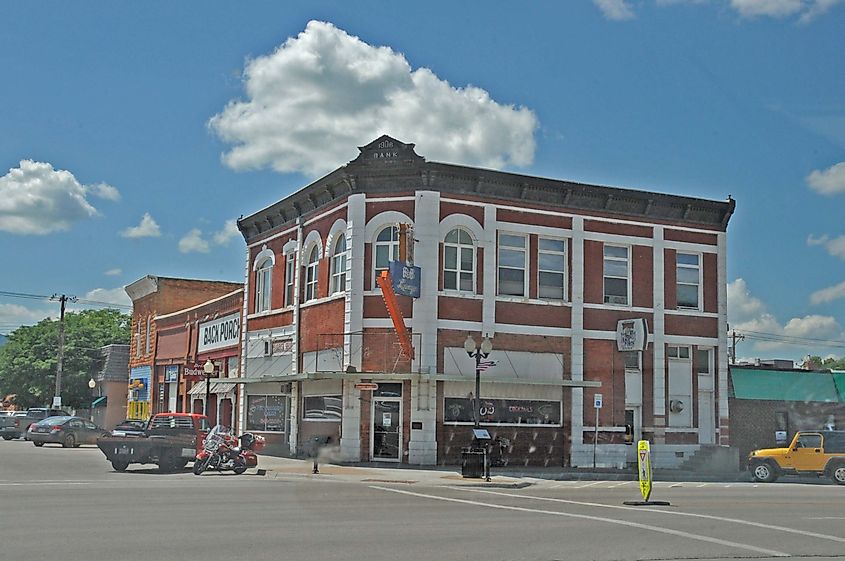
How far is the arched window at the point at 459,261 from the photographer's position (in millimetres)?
32188

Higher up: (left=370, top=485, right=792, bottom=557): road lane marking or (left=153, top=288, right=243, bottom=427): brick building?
(left=153, top=288, right=243, bottom=427): brick building

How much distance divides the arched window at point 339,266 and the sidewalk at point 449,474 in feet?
19.9

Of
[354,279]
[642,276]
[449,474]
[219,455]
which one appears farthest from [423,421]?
[642,276]

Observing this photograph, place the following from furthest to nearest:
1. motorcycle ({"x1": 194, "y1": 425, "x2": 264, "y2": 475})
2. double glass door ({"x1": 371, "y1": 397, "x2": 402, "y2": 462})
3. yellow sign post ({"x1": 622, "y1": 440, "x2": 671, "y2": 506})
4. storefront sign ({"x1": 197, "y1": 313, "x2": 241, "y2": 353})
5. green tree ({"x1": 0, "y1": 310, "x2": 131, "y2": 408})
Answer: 1. green tree ({"x1": 0, "y1": 310, "x2": 131, "y2": 408})
2. storefront sign ({"x1": 197, "y1": 313, "x2": 241, "y2": 353})
3. double glass door ({"x1": 371, "y1": 397, "x2": 402, "y2": 462})
4. motorcycle ({"x1": 194, "y1": 425, "x2": 264, "y2": 475})
5. yellow sign post ({"x1": 622, "y1": 440, "x2": 671, "y2": 506})

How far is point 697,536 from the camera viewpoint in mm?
14094

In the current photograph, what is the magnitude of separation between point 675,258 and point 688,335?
9.56 feet

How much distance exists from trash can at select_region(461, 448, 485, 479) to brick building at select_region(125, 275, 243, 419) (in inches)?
Answer: 1144

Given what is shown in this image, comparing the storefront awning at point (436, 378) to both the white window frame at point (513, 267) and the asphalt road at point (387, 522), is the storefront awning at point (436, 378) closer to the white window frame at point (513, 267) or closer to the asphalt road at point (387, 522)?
the white window frame at point (513, 267)

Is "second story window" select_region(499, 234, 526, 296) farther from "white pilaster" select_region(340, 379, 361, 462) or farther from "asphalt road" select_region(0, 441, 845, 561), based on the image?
"asphalt road" select_region(0, 441, 845, 561)

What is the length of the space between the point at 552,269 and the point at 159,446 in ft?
48.2

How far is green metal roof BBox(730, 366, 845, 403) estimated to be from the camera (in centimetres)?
3878

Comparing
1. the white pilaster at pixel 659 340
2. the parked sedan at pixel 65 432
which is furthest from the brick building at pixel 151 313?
the white pilaster at pixel 659 340

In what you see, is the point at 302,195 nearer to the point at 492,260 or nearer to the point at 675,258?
the point at 492,260

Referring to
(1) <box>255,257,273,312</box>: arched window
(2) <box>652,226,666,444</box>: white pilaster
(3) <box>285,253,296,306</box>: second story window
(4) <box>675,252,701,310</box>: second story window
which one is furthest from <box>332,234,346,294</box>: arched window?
(4) <box>675,252,701,310</box>: second story window
